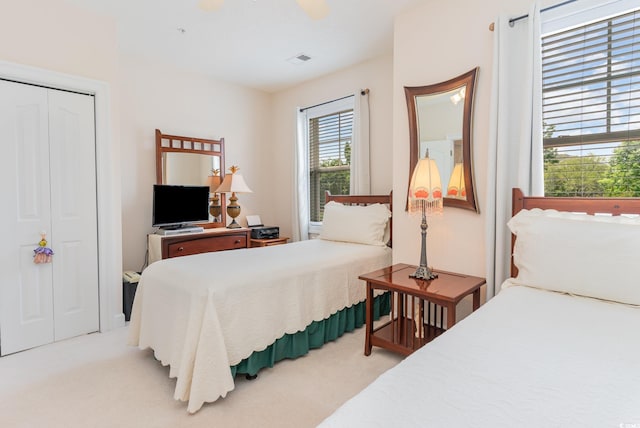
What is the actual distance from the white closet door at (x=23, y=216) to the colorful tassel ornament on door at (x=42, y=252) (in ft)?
0.12

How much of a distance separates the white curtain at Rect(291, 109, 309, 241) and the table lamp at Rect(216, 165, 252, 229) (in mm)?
695

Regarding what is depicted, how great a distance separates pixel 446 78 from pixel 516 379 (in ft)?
7.76

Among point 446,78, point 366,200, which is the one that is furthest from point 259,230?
point 446,78

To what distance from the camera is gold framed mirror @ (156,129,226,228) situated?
4027 millimetres

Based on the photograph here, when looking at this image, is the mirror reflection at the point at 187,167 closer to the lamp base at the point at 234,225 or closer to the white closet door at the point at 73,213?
the lamp base at the point at 234,225

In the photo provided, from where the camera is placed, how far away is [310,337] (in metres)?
2.57

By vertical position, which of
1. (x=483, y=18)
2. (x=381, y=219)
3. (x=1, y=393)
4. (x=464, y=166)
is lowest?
(x=1, y=393)

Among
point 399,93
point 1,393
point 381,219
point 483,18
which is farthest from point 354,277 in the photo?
point 1,393

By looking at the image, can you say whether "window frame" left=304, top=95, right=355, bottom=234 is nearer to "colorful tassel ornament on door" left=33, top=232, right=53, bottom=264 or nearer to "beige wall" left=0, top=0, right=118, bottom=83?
"beige wall" left=0, top=0, right=118, bottom=83

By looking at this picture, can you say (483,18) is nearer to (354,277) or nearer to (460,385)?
(354,277)

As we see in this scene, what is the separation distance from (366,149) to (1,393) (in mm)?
3657

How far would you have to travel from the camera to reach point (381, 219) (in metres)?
3.31

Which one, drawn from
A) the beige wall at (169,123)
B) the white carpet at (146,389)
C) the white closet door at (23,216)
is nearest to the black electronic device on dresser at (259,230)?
the beige wall at (169,123)

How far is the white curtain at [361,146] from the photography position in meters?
3.91
